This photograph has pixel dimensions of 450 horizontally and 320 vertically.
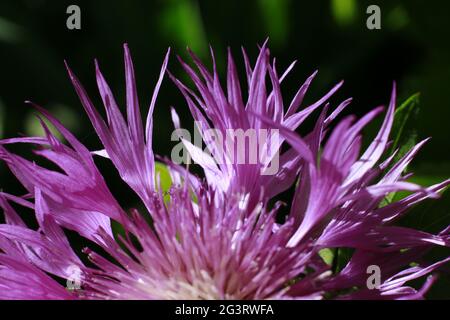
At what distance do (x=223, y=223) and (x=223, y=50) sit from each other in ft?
1.80

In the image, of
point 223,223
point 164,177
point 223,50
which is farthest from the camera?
point 223,50

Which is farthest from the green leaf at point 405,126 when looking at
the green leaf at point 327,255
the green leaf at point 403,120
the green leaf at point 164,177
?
the green leaf at point 164,177

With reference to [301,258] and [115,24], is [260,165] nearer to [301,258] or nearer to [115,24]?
[301,258]

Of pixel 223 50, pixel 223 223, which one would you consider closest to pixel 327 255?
pixel 223 223

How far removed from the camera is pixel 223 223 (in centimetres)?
65

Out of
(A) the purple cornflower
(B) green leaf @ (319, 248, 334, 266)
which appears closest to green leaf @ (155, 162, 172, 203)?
(A) the purple cornflower

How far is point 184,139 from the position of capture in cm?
73

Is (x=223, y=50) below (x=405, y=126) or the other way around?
the other way around

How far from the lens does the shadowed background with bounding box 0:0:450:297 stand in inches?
40.0

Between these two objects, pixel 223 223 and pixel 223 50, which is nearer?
pixel 223 223

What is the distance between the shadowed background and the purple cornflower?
25cm

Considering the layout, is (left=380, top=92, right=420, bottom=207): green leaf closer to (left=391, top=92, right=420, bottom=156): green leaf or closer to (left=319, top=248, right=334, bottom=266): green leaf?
(left=391, top=92, right=420, bottom=156): green leaf

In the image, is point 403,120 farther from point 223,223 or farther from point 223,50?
point 223,50
